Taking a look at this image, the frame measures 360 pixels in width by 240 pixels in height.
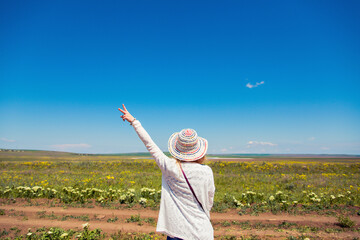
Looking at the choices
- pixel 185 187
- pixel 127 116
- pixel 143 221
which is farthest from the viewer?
pixel 143 221

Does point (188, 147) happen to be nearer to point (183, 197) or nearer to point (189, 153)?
point (189, 153)

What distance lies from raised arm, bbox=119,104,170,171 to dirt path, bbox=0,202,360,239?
5415 millimetres

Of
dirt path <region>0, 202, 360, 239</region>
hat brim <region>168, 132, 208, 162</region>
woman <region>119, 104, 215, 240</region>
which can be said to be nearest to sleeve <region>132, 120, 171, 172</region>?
woman <region>119, 104, 215, 240</region>

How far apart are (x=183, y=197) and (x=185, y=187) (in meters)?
0.14

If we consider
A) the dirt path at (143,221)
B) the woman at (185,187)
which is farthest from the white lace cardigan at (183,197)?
the dirt path at (143,221)

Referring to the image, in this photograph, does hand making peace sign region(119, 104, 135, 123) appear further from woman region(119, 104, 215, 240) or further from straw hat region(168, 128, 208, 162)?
straw hat region(168, 128, 208, 162)

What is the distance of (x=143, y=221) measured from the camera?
7.59 meters

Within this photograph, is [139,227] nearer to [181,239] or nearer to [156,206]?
[156,206]

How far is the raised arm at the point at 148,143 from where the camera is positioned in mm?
2119

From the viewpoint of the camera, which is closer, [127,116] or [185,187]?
[185,187]

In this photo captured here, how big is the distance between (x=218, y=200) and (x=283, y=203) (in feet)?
9.05

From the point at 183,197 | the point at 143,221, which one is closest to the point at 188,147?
the point at 183,197

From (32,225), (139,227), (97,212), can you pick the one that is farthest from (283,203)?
(32,225)

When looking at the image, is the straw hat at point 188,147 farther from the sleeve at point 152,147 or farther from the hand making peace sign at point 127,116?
the hand making peace sign at point 127,116
